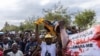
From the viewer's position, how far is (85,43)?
7219 millimetres

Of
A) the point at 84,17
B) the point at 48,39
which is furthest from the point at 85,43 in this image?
the point at 84,17

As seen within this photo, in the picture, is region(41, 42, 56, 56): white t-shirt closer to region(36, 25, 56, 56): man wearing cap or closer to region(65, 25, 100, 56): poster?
region(36, 25, 56, 56): man wearing cap

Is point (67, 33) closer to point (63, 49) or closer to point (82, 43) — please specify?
point (63, 49)

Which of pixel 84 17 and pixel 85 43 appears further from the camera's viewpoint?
pixel 84 17

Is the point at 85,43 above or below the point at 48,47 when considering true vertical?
above

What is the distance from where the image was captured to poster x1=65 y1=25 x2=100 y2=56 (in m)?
6.75

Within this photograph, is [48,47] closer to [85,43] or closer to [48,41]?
[48,41]

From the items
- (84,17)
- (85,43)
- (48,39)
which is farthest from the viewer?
(84,17)

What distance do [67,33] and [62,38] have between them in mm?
183

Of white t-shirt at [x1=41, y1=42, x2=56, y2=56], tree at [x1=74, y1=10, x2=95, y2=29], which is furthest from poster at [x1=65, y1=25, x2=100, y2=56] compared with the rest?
tree at [x1=74, y1=10, x2=95, y2=29]

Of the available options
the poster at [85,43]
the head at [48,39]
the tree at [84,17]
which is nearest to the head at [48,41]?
the head at [48,39]

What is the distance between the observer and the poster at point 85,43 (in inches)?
266

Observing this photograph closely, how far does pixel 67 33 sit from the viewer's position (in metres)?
8.41

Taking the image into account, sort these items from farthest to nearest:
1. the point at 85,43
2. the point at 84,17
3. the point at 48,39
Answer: the point at 84,17, the point at 48,39, the point at 85,43
